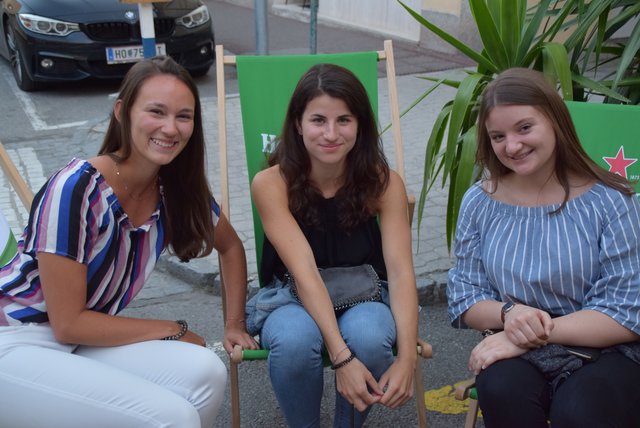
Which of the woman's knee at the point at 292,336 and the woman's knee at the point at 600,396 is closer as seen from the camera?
the woman's knee at the point at 600,396

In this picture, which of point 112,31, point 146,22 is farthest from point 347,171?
point 112,31

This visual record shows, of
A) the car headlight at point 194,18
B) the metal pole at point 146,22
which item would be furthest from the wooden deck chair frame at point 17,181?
the car headlight at point 194,18

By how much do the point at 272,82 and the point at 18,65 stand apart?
574cm

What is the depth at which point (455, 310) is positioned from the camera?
2.54 meters

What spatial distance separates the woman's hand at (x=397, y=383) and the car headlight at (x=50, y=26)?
6243 millimetres

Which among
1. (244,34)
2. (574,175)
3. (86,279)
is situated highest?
(574,175)

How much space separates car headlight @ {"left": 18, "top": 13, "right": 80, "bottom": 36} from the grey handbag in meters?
5.82

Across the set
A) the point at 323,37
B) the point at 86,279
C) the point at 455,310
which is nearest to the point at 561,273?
the point at 455,310

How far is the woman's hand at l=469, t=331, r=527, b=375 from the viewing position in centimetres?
232

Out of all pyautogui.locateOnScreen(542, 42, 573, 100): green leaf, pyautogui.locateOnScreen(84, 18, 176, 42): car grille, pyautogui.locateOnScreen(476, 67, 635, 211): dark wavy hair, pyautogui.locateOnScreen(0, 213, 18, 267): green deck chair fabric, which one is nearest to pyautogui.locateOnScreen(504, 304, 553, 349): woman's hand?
pyautogui.locateOnScreen(476, 67, 635, 211): dark wavy hair

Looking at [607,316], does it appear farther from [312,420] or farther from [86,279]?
[86,279]

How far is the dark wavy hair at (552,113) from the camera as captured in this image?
2.30 meters

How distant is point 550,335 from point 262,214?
1007 mm

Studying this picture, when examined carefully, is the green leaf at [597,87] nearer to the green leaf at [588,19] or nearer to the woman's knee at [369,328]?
the green leaf at [588,19]
